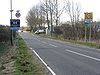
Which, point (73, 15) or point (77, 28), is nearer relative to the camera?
point (77, 28)

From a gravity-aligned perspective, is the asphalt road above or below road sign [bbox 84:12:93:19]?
below

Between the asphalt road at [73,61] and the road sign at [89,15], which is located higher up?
the road sign at [89,15]

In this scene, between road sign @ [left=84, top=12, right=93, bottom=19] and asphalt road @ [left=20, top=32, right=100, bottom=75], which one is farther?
road sign @ [left=84, top=12, right=93, bottom=19]

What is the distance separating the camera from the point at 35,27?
142m

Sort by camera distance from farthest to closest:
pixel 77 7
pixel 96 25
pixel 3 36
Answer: pixel 77 7
pixel 96 25
pixel 3 36

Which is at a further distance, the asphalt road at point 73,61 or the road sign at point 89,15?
the road sign at point 89,15

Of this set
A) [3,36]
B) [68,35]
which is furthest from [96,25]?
[3,36]

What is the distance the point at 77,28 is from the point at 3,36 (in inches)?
613

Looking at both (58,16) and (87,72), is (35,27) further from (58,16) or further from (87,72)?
(87,72)

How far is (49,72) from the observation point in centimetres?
1533

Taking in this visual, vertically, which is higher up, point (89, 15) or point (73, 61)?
point (89, 15)

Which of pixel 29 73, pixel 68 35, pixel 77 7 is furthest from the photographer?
pixel 77 7

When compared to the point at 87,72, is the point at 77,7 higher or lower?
higher

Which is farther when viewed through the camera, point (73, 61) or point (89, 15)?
point (89, 15)
